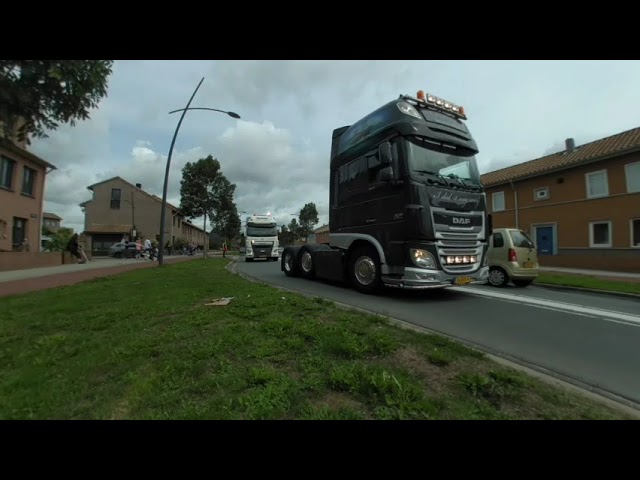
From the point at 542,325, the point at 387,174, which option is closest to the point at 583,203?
the point at 542,325

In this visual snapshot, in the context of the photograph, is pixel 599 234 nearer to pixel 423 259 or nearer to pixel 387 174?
pixel 423 259

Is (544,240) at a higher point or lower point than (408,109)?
lower

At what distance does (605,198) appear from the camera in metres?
17.2

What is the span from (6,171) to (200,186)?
26481 mm

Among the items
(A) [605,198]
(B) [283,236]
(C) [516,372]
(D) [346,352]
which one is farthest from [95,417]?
(B) [283,236]

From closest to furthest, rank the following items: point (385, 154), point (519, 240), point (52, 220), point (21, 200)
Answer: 1. point (385, 154)
2. point (519, 240)
3. point (21, 200)
4. point (52, 220)

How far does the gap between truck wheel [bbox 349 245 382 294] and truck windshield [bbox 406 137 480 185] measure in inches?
80.8

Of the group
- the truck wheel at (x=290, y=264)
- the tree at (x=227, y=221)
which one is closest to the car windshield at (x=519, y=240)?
the truck wheel at (x=290, y=264)

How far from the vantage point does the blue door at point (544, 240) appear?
19.8 metres

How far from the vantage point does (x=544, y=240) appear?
66.1 feet
